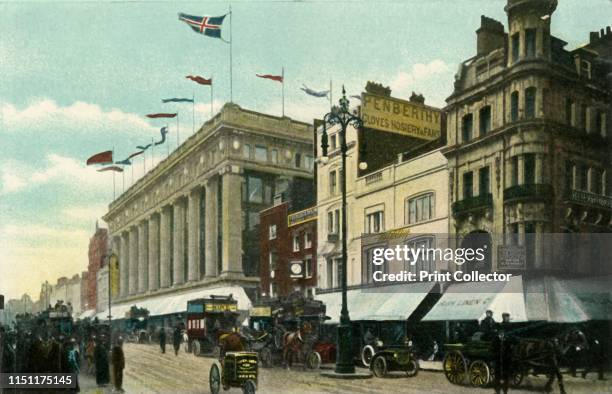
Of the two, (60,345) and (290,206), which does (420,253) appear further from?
(60,345)

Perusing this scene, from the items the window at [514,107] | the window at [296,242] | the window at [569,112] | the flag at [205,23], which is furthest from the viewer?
the window at [296,242]

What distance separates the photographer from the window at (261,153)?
18.9 metres

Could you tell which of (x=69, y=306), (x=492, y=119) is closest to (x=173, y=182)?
(x=69, y=306)

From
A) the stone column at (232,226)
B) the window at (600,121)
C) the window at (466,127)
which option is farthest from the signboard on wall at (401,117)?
the stone column at (232,226)

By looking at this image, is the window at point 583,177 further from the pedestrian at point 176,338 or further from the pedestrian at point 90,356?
the pedestrian at point 90,356

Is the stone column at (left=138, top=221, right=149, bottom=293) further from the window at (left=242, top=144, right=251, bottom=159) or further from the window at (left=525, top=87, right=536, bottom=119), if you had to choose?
the window at (left=525, top=87, right=536, bottom=119)

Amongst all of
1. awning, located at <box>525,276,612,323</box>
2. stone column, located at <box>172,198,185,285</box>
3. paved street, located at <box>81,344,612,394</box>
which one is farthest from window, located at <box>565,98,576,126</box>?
stone column, located at <box>172,198,185,285</box>

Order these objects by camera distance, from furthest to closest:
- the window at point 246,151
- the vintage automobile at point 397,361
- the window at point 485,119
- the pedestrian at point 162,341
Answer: the window at point 246,151
the pedestrian at point 162,341
the window at point 485,119
the vintage automobile at point 397,361

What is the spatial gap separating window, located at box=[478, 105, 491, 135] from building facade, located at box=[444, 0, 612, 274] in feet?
1.19

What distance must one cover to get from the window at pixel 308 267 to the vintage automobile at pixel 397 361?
140 inches

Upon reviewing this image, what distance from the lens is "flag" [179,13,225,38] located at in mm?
16469

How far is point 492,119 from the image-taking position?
17.2 meters

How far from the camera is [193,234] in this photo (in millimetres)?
19516

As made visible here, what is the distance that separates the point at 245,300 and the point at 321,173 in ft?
14.4
